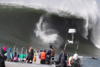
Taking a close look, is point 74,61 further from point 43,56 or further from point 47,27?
point 47,27

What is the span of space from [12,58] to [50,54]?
2503 millimetres

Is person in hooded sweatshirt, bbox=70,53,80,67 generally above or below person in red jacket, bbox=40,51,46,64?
below

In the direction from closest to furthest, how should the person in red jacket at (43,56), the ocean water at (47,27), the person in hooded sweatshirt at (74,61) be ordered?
the person in hooded sweatshirt at (74,61) < the person in red jacket at (43,56) < the ocean water at (47,27)

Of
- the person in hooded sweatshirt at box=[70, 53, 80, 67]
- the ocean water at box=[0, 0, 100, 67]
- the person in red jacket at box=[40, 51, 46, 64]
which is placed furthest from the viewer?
the ocean water at box=[0, 0, 100, 67]

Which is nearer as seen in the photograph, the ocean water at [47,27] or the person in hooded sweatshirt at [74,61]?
the person in hooded sweatshirt at [74,61]

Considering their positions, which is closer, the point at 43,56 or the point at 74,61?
the point at 74,61

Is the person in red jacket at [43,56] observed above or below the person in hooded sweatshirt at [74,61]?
above

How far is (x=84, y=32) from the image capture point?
33781mm

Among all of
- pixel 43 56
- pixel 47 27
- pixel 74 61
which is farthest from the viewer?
pixel 47 27

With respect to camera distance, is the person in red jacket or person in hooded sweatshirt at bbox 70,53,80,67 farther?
the person in red jacket

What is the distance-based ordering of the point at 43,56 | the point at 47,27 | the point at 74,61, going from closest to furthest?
1. the point at 74,61
2. the point at 43,56
3. the point at 47,27

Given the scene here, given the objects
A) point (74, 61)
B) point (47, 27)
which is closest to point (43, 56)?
point (74, 61)

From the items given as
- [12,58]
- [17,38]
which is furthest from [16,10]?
[12,58]

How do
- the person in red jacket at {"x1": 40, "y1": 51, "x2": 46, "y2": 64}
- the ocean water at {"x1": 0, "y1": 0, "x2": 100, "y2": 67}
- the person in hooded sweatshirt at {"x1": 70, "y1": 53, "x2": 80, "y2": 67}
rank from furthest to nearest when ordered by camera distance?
the ocean water at {"x1": 0, "y1": 0, "x2": 100, "y2": 67}
the person in red jacket at {"x1": 40, "y1": 51, "x2": 46, "y2": 64}
the person in hooded sweatshirt at {"x1": 70, "y1": 53, "x2": 80, "y2": 67}
